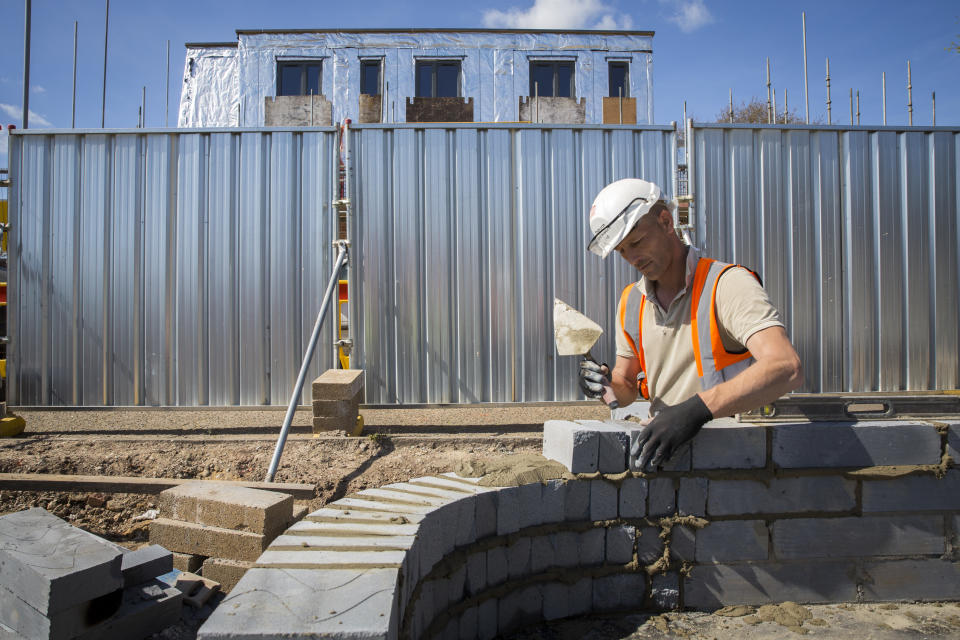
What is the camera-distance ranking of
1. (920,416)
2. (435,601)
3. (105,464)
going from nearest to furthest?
1. (435,601)
2. (920,416)
3. (105,464)

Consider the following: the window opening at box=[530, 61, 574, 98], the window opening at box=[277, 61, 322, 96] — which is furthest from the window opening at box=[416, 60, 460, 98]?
the window opening at box=[277, 61, 322, 96]

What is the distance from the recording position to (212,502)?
3742 mm

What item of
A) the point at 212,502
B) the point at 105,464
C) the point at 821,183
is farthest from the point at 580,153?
the point at 105,464

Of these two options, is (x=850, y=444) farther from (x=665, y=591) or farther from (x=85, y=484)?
(x=85, y=484)

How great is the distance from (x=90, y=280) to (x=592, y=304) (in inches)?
223

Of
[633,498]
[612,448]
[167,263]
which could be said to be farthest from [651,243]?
[167,263]

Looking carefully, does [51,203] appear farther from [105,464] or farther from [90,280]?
[105,464]

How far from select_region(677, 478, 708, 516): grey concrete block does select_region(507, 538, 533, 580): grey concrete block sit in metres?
0.83

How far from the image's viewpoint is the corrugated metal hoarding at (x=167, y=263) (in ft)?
21.5

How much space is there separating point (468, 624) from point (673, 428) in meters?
1.35

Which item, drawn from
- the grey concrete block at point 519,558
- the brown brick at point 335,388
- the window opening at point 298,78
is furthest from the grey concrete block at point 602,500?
the window opening at point 298,78

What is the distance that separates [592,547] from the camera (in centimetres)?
310

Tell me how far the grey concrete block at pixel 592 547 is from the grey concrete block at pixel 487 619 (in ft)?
1.72

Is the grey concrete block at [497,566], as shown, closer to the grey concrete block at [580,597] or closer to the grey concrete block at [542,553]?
the grey concrete block at [542,553]
